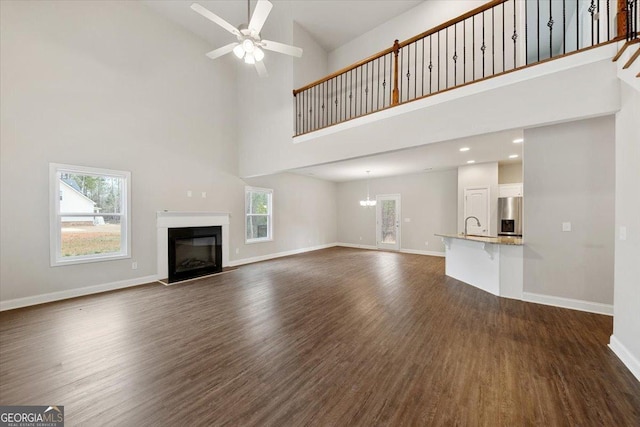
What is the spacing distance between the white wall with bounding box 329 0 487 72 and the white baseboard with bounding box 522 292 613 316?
581cm

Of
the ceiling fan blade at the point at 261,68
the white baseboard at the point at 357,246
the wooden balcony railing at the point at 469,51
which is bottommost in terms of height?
the white baseboard at the point at 357,246

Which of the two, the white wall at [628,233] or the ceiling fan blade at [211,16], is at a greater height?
the ceiling fan blade at [211,16]

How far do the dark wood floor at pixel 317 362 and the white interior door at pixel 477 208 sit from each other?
315cm

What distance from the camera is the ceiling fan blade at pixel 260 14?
2914 mm

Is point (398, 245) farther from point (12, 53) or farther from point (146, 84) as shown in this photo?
point (12, 53)

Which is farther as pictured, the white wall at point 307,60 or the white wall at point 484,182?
the white wall at point 484,182

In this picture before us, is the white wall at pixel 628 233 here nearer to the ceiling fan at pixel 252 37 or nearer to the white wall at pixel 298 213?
the ceiling fan at pixel 252 37

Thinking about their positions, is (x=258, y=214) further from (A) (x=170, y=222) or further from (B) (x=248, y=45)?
(B) (x=248, y=45)

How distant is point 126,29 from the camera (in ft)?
14.9

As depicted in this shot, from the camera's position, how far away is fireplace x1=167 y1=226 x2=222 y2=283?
516 centimetres

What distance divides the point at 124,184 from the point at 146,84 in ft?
6.75

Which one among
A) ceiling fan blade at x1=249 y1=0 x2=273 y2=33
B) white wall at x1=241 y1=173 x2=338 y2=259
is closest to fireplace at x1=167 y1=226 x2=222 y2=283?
white wall at x1=241 y1=173 x2=338 y2=259

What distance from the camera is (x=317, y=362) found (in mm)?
2174

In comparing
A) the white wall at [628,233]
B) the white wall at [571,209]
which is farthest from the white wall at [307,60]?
the white wall at [628,233]
